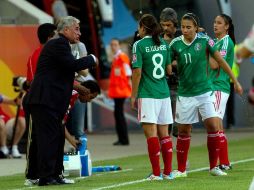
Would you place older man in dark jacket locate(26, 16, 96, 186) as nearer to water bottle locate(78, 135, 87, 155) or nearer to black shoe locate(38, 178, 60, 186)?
black shoe locate(38, 178, 60, 186)

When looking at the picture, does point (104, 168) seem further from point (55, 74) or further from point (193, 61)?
point (55, 74)

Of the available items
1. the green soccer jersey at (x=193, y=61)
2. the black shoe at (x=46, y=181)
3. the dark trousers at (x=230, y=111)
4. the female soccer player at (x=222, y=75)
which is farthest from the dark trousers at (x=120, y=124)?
A: the black shoe at (x=46, y=181)

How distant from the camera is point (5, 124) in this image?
18375 mm

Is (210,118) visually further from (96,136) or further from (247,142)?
(96,136)

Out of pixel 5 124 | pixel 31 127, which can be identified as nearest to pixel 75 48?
pixel 31 127

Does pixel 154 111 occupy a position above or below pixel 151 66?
below

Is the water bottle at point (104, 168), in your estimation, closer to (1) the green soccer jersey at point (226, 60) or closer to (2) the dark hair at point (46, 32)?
(1) the green soccer jersey at point (226, 60)

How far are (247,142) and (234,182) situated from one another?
8.31m

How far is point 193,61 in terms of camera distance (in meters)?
13.4

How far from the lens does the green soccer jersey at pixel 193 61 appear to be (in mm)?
13352

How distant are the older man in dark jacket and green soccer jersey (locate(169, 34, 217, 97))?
1132 mm

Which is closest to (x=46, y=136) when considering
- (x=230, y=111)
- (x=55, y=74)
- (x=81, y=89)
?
Answer: (x=55, y=74)

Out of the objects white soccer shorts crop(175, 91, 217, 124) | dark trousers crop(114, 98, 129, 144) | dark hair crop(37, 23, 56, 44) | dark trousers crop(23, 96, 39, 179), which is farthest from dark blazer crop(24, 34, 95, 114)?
dark trousers crop(114, 98, 129, 144)

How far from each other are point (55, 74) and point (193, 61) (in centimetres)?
168
